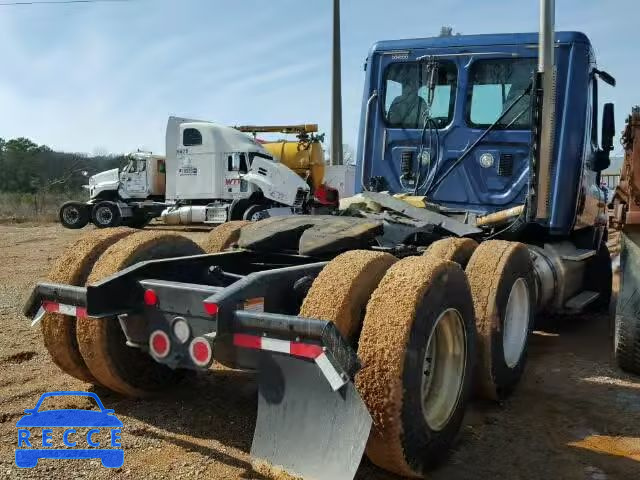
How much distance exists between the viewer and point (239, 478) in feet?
9.81

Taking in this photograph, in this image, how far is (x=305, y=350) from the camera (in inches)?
104

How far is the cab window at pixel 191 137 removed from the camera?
64.0 ft

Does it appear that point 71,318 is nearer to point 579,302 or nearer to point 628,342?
point 628,342

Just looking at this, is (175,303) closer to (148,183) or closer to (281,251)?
(281,251)

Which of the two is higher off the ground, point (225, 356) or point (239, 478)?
point (225, 356)

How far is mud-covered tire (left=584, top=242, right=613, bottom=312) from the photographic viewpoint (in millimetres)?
6969

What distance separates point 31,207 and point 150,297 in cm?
2699

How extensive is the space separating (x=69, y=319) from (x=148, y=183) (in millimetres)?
18265

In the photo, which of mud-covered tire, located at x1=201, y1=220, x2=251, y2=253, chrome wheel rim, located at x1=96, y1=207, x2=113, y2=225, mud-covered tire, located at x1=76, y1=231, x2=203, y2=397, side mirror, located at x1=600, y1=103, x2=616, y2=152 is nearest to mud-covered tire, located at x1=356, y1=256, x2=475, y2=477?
mud-covered tire, located at x1=76, y1=231, x2=203, y2=397

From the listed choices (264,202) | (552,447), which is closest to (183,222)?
(264,202)

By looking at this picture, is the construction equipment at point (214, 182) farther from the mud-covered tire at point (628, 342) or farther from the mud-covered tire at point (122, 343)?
the mud-covered tire at point (122, 343)

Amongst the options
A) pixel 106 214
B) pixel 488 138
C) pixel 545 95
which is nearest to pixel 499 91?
pixel 488 138

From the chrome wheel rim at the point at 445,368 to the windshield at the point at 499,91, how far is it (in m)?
3.26

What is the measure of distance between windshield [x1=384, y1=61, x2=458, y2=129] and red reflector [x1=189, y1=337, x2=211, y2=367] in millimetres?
4033
